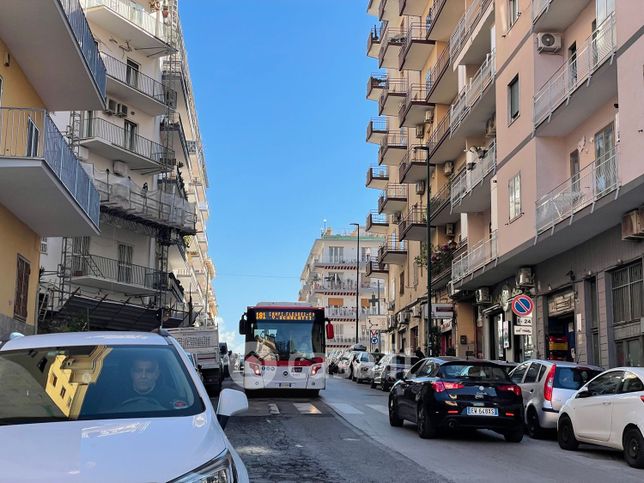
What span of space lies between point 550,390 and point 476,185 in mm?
16200

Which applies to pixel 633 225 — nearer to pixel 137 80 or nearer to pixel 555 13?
pixel 555 13

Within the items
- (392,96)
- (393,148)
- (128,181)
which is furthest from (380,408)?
(392,96)

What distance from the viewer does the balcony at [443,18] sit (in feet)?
120

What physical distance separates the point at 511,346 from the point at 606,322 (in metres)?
8.11

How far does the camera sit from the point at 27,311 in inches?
829

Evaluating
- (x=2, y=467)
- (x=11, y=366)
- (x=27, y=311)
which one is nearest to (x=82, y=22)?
(x=27, y=311)

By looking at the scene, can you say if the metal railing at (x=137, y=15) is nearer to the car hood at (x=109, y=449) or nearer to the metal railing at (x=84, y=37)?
the metal railing at (x=84, y=37)

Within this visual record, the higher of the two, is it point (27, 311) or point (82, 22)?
point (82, 22)

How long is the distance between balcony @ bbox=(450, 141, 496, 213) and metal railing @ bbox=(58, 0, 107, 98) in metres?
14.3

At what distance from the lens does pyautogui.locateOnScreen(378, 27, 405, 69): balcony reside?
49.3m

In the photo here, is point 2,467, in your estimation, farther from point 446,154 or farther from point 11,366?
point 446,154

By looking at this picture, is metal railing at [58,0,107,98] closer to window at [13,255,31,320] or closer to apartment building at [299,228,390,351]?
window at [13,255,31,320]

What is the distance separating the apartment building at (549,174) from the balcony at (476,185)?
0.27 ft

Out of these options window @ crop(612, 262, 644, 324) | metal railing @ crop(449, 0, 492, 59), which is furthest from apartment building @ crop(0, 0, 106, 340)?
metal railing @ crop(449, 0, 492, 59)
